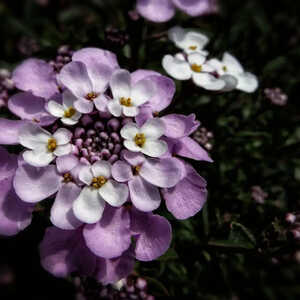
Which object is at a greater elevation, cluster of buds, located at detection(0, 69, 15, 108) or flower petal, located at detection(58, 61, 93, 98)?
flower petal, located at detection(58, 61, 93, 98)

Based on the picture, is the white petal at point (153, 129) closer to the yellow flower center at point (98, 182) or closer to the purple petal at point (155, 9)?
the yellow flower center at point (98, 182)

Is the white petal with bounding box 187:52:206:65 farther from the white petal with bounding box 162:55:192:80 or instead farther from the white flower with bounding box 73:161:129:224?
the white flower with bounding box 73:161:129:224

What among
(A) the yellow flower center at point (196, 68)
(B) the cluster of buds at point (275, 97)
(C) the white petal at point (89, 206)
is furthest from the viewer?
(B) the cluster of buds at point (275, 97)

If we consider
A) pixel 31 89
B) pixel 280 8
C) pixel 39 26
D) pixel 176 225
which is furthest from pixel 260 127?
pixel 39 26

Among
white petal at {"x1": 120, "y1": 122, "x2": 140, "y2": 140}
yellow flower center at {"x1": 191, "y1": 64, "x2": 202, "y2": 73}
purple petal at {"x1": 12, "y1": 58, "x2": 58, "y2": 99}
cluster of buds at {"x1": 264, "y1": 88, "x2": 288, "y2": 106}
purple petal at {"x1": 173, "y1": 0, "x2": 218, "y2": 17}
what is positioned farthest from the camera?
purple petal at {"x1": 173, "y1": 0, "x2": 218, "y2": 17}

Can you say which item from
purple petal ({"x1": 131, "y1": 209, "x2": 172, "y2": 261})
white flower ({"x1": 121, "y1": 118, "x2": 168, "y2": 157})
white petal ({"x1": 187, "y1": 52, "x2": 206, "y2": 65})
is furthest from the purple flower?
purple petal ({"x1": 131, "y1": 209, "x2": 172, "y2": 261})

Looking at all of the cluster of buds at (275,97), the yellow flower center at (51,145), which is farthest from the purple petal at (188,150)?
the cluster of buds at (275,97)

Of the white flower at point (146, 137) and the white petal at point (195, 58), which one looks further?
the white petal at point (195, 58)
